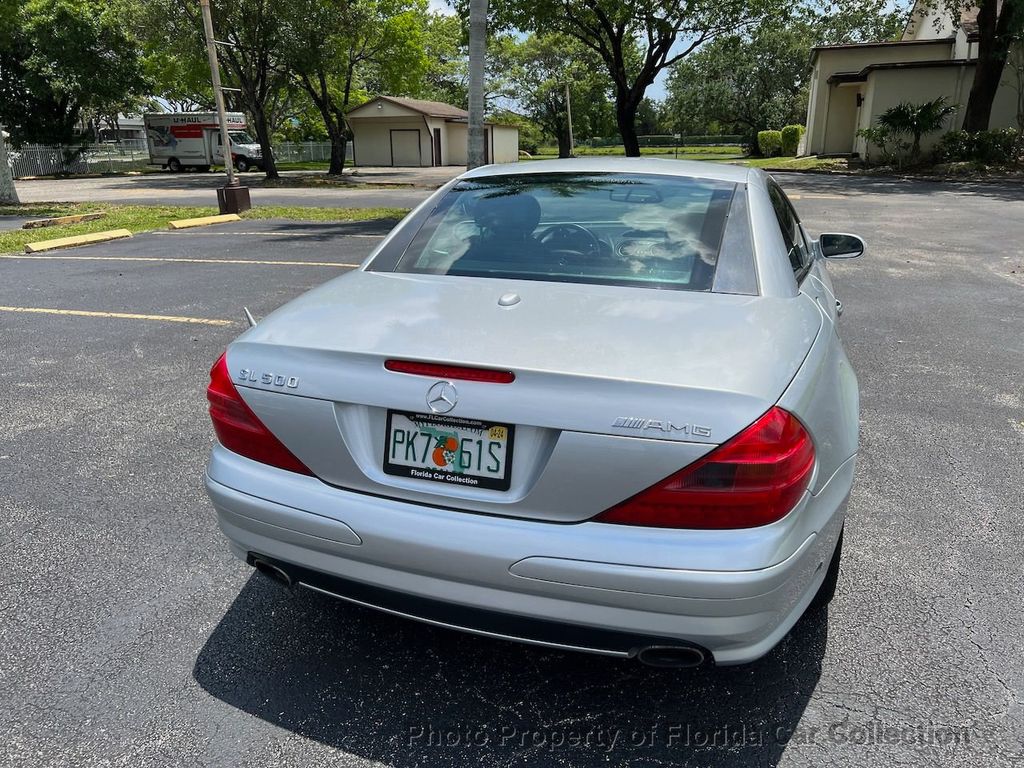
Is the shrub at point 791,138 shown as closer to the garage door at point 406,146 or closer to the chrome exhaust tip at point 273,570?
A: the garage door at point 406,146

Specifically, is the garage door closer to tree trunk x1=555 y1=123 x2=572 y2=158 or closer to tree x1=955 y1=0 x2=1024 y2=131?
tree trunk x1=555 y1=123 x2=572 y2=158

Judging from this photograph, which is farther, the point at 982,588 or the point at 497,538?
the point at 982,588

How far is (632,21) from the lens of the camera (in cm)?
2545

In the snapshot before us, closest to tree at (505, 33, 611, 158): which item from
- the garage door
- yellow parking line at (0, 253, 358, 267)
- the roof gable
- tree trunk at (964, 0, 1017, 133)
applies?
the roof gable

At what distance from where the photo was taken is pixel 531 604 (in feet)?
6.52

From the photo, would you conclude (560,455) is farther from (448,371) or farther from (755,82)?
(755,82)

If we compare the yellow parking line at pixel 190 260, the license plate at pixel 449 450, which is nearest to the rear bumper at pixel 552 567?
the license plate at pixel 449 450

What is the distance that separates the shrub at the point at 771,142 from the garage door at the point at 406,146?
20.4m

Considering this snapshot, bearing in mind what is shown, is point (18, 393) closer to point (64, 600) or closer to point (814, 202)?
point (64, 600)

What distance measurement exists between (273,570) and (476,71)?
13715mm

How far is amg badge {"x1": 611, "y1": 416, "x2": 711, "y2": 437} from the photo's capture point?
1.84m

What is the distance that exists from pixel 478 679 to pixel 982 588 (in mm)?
1985

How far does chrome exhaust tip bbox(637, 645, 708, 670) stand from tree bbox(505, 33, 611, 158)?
195 feet

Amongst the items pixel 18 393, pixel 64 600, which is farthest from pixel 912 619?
pixel 18 393
